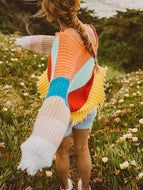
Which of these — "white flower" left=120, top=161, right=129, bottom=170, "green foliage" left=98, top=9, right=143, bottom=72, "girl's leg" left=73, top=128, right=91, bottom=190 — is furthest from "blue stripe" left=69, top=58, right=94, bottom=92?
"green foliage" left=98, top=9, right=143, bottom=72

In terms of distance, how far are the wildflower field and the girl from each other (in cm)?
27

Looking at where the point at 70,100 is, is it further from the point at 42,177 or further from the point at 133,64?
the point at 133,64

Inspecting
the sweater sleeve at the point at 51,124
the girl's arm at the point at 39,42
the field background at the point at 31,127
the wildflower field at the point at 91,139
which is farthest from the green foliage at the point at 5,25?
the sweater sleeve at the point at 51,124

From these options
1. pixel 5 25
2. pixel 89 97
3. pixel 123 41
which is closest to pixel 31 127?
pixel 89 97

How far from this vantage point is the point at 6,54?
421cm

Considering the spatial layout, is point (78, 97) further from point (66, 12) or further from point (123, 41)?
point (123, 41)

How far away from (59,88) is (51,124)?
0.61ft

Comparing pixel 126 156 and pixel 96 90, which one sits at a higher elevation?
pixel 96 90

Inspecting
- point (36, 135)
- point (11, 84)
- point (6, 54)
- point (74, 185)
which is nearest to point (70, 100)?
point (36, 135)

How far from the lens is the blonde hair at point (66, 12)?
1042 mm

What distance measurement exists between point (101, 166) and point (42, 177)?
0.60 metres

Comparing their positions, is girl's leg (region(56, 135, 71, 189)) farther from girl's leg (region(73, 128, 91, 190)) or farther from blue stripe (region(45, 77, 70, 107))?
blue stripe (region(45, 77, 70, 107))

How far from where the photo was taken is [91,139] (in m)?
2.56

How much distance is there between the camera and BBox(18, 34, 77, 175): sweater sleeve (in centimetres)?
67
